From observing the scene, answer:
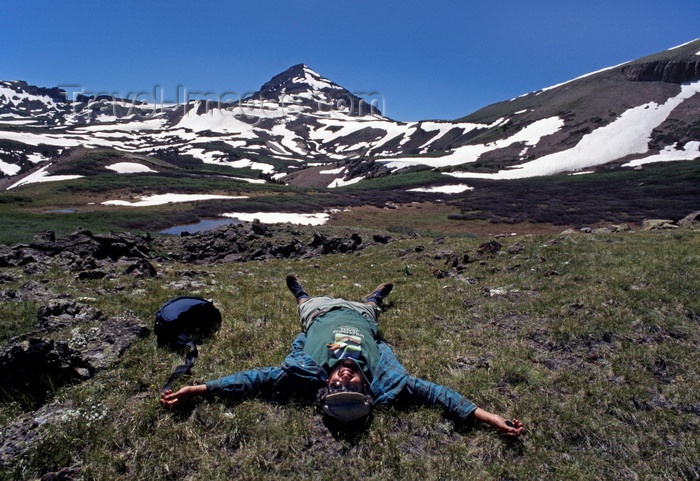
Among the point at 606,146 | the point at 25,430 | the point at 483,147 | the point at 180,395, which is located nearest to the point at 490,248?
the point at 180,395

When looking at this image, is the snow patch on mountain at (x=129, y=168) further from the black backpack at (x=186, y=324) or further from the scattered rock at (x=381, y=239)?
the black backpack at (x=186, y=324)

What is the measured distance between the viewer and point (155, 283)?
9.65 meters

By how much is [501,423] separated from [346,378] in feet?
5.96

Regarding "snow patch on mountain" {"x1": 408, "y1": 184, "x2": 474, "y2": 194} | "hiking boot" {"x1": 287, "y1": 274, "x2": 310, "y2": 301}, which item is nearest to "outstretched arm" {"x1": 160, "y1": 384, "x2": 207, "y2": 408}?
"hiking boot" {"x1": 287, "y1": 274, "x2": 310, "y2": 301}

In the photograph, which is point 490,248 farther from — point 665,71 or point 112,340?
point 665,71

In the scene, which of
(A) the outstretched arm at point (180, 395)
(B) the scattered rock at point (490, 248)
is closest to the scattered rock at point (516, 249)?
(B) the scattered rock at point (490, 248)

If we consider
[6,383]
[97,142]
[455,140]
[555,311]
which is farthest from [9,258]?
[97,142]

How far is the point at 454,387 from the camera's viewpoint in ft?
15.9

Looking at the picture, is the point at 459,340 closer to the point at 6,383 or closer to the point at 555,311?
the point at 555,311

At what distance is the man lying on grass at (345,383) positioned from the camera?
158 inches

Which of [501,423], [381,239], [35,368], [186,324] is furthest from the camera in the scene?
[381,239]

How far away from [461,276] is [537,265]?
2166mm

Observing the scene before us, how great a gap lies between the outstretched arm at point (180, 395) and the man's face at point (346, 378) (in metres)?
1.56

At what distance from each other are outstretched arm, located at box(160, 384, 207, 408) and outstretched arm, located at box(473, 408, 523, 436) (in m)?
3.29
